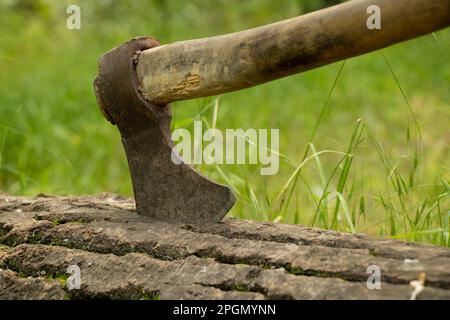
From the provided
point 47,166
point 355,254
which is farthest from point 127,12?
point 355,254

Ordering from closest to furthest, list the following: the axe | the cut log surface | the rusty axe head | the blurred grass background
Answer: the cut log surface
the axe
the rusty axe head
the blurred grass background

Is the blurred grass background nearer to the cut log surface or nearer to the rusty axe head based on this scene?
the rusty axe head

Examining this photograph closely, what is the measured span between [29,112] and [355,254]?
416 cm

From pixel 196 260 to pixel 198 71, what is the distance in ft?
1.87

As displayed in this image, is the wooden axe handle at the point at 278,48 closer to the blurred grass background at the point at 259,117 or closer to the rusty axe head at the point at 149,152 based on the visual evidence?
the rusty axe head at the point at 149,152

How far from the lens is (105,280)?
6.60ft

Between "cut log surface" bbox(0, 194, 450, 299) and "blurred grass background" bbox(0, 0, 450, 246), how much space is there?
48cm

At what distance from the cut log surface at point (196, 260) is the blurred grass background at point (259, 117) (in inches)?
18.8

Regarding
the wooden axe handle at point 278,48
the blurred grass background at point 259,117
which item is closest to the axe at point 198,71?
the wooden axe handle at point 278,48

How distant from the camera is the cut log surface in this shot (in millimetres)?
1778

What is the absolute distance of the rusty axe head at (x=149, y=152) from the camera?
2.27m

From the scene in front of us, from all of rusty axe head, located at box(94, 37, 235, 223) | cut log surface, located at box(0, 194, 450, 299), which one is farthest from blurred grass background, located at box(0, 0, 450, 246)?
cut log surface, located at box(0, 194, 450, 299)

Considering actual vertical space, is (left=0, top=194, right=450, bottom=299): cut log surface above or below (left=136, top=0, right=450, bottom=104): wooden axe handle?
below

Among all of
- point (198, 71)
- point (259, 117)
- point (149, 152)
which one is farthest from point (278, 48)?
point (259, 117)
